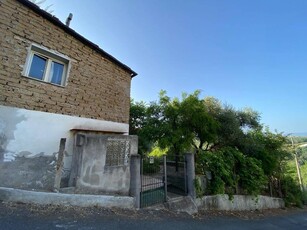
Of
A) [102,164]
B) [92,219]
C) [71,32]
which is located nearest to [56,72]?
[71,32]

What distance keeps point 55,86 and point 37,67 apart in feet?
3.13

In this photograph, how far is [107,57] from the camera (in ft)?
31.9

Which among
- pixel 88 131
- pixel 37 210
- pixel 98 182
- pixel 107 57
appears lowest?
pixel 37 210

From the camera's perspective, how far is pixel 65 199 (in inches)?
206

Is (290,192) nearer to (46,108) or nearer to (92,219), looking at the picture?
(92,219)

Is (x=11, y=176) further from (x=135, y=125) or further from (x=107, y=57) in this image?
(x=135, y=125)

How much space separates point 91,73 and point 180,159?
6.55m

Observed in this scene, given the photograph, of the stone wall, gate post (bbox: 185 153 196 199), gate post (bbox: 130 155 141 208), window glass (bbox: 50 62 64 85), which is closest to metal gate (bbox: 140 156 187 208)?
gate post (bbox: 185 153 196 199)

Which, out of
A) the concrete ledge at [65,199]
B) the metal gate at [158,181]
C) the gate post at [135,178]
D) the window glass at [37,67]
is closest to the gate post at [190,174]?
the metal gate at [158,181]

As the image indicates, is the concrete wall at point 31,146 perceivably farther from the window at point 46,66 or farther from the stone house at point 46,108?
the window at point 46,66

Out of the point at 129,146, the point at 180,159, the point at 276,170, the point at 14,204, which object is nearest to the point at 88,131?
the point at 129,146

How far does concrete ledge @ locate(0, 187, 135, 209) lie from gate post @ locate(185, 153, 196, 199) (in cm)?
327

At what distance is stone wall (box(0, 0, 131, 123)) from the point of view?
6156 millimetres

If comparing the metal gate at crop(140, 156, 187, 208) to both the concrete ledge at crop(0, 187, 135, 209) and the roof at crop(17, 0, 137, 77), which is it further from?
the roof at crop(17, 0, 137, 77)
